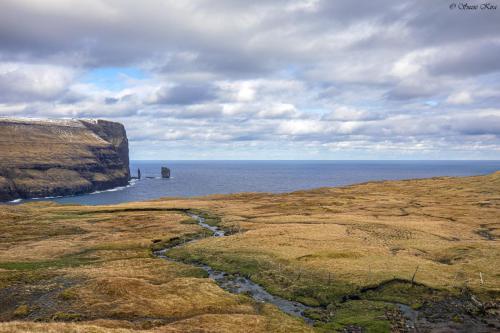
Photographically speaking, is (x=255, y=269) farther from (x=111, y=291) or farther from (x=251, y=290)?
(x=111, y=291)

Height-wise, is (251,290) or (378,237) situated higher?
(378,237)

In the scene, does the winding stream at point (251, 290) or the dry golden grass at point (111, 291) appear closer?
the dry golden grass at point (111, 291)

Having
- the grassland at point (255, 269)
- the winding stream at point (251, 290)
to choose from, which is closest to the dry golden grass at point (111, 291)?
the grassland at point (255, 269)

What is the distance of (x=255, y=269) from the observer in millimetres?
56188

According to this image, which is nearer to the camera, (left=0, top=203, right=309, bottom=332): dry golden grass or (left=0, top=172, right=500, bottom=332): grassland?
(left=0, top=203, right=309, bottom=332): dry golden grass

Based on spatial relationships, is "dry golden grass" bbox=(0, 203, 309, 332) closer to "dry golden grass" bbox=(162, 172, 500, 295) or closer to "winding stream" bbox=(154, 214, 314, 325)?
"winding stream" bbox=(154, 214, 314, 325)

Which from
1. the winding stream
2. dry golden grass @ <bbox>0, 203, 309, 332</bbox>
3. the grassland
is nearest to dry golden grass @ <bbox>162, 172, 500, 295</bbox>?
the grassland

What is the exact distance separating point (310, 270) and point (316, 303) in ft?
33.7

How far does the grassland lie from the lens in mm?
37969

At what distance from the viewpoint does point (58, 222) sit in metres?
99.4

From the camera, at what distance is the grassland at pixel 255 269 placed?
37969mm

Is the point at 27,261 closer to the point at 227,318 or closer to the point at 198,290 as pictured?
the point at 198,290

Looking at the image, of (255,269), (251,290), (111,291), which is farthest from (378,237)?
(111,291)

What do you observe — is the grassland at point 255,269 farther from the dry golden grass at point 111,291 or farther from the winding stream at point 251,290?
the winding stream at point 251,290
